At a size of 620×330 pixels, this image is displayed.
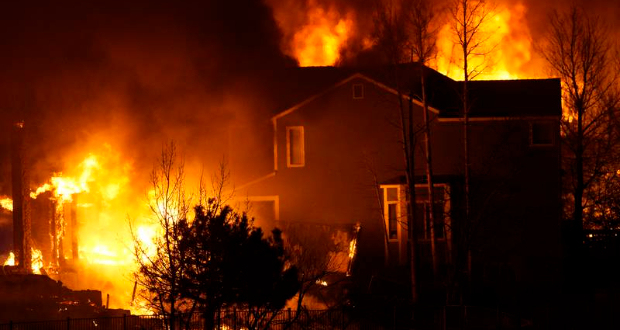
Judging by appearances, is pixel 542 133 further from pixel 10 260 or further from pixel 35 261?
pixel 10 260

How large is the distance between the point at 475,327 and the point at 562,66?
55.3 ft

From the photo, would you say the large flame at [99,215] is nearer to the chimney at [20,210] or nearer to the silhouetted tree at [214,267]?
the chimney at [20,210]

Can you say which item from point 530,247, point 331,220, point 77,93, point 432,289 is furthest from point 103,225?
point 530,247

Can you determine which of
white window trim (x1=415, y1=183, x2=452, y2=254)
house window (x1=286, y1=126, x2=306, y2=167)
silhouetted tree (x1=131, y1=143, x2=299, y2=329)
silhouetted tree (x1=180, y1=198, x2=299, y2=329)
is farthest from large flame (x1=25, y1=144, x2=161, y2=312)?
silhouetted tree (x1=180, y1=198, x2=299, y2=329)

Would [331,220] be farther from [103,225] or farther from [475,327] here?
[103,225]

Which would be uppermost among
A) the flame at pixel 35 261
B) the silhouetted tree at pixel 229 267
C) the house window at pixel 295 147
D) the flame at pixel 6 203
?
the house window at pixel 295 147

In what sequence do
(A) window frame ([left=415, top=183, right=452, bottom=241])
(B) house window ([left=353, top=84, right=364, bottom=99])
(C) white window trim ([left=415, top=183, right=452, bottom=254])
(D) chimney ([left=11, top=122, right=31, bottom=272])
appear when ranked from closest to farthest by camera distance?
1. (C) white window trim ([left=415, top=183, right=452, bottom=254])
2. (A) window frame ([left=415, top=183, right=452, bottom=241])
3. (D) chimney ([left=11, top=122, right=31, bottom=272])
4. (B) house window ([left=353, top=84, right=364, bottom=99])

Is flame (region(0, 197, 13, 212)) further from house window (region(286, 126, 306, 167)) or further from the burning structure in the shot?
house window (region(286, 126, 306, 167))

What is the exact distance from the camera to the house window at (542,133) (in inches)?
1016

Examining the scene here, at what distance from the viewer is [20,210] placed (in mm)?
26109

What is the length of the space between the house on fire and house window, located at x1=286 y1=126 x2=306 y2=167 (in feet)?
0.13

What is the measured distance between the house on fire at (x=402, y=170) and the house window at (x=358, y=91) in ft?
0.12

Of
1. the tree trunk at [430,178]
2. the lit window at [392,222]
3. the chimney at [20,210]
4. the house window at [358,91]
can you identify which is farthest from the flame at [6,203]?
the tree trunk at [430,178]

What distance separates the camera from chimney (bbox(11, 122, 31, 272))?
26047 mm
